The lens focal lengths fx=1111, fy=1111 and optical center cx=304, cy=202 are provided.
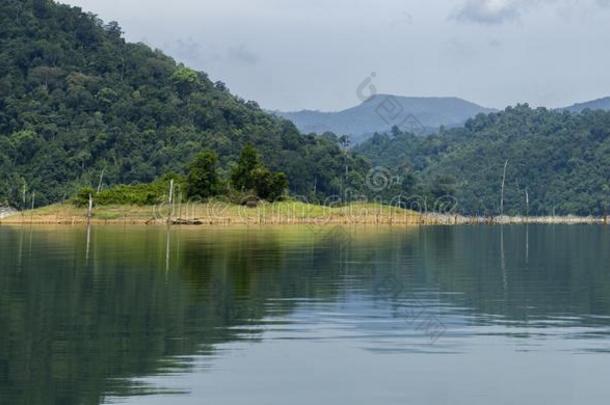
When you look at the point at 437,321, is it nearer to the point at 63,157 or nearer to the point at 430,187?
the point at 63,157

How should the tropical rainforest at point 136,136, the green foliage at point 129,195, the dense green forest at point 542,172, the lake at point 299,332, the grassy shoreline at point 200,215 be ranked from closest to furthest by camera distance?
the lake at point 299,332 → the grassy shoreline at point 200,215 → the green foliage at point 129,195 → the tropical rainforest at point 136,136 → the dense green forest at point 542,172

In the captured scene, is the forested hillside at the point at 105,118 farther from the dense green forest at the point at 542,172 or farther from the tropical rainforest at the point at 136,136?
the dense green forest at the point at 542,172

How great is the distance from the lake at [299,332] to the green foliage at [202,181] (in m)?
47.6

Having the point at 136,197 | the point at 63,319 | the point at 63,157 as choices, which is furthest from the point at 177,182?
the point at 63,319

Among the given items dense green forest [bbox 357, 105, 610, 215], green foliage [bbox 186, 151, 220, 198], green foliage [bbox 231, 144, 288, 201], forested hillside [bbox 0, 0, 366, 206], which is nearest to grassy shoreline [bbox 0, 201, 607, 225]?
green foliage [bbox 186, 151, 220, 198]

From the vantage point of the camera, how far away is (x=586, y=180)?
17075 cm

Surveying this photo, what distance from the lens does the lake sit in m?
15.9

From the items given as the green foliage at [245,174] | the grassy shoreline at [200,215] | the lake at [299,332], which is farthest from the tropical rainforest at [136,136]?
the lake at [299,332]

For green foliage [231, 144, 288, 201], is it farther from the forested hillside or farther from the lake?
the lake

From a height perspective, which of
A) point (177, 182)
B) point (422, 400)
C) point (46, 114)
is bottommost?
point (422, 400)

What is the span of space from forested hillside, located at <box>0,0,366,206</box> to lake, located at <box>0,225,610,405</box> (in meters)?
74.5

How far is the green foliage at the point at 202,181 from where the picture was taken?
87.5 m

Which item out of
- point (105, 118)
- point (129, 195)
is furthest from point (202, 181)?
point (105, 118)

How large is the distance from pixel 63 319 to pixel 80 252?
20981 millimetres
